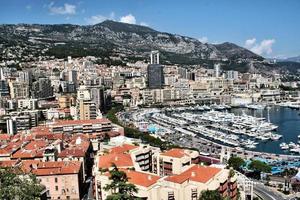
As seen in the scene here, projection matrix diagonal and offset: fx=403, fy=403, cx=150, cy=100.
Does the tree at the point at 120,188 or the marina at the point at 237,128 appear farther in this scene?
the marina at the point at 237,128

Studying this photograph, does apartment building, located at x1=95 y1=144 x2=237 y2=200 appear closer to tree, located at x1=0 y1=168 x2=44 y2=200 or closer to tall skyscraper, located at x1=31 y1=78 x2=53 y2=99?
tree, located at x1=0 y1=168 x2=44 y2=200

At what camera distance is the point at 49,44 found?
438ft

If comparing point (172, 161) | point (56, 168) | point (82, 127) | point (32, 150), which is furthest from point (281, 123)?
point (56, 168)

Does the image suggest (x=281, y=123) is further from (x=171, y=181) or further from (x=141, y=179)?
(x=141, y=179)

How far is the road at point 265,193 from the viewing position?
2250 centimetres

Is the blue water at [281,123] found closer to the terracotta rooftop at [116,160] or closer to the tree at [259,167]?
the tree at [259,167]

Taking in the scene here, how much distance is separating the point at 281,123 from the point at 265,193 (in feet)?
124

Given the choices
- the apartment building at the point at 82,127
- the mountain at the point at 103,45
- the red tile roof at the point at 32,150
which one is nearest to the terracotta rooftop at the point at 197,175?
the red tile roof at the point at 32,150

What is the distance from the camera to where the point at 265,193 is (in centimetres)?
2322

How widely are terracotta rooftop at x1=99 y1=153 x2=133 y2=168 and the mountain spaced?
8344cm

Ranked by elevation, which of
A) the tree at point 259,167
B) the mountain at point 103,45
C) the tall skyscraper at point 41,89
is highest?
the mountain at point 103,45

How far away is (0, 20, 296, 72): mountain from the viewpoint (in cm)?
11700

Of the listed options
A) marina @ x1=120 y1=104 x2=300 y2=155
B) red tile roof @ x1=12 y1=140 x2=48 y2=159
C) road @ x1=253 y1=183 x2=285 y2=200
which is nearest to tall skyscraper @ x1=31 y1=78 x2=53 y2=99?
marina @ x1=120 y1=104 x2=300 y2=155

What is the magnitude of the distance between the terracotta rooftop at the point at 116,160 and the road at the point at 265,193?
7897 mm
